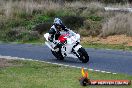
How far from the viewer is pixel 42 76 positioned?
46.0 feet

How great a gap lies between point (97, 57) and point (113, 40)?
655cm

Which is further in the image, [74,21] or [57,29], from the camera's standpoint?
[74,21]

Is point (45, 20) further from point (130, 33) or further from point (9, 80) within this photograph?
point (9, 80)

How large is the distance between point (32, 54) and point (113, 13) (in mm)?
12520

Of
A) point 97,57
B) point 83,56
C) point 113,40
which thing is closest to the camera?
point 83,56

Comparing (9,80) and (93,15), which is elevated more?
(9,80)

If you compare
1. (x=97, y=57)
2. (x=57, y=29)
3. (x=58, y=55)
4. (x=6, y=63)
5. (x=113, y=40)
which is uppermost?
(x=57, y=29)

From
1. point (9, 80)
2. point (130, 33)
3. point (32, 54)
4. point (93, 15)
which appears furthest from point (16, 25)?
point (9, 80)

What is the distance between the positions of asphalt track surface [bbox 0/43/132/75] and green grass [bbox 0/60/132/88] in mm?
1226

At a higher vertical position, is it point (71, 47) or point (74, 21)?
point (71, 47)

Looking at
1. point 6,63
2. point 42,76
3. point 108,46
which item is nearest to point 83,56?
point 6,63

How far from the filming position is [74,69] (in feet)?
52.5

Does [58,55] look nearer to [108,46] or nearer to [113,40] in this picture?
[108,46]

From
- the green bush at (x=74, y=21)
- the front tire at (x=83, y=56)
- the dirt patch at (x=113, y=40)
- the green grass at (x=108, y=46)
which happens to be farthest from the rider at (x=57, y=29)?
the green bush at (x=74, y=21)
